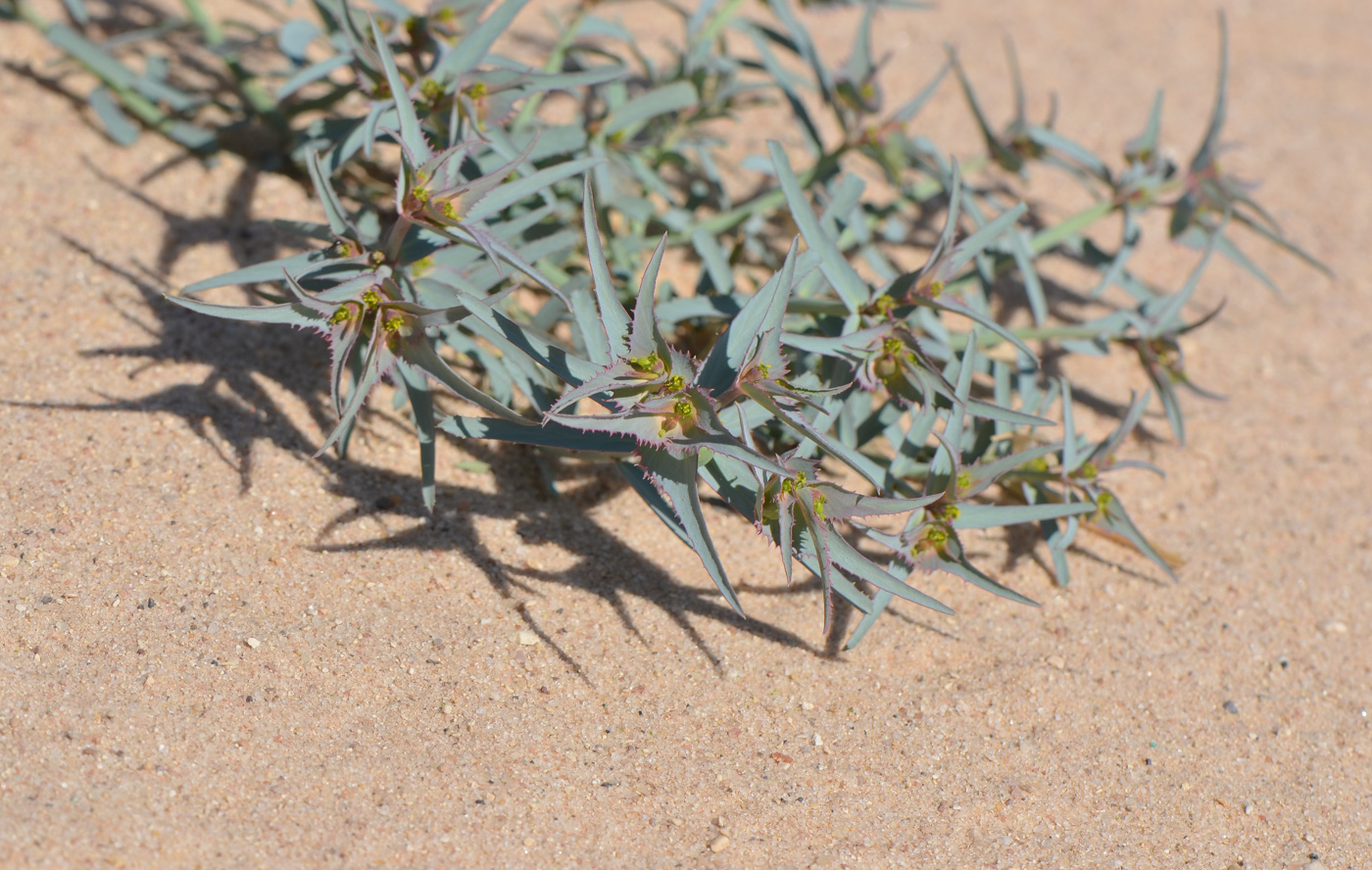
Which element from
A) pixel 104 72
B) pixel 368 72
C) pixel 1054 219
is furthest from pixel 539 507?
pixel 1054 219

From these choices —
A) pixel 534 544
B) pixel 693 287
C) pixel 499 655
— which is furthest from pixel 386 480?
pixel 693 287

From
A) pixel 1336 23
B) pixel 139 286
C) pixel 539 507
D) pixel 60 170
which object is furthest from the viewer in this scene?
pixel 1336 23

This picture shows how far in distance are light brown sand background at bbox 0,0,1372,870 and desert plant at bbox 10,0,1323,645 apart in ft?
0.52

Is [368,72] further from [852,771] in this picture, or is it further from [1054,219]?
[1054,219]

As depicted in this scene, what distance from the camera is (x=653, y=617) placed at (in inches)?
79.5

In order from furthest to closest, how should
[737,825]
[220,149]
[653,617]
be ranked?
[220,149], [653,617], [737,825]

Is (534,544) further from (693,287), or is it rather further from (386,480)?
(693,287)

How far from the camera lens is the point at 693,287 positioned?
9.23 ft

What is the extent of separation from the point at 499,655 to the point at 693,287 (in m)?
1.25

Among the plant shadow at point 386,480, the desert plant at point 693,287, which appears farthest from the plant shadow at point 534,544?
the desert plant at point 693,287

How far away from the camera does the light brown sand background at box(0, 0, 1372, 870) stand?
5.38 ft

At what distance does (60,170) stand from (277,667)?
151cm

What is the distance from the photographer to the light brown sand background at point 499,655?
1.64 m

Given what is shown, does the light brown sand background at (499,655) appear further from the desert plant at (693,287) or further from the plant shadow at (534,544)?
the desert plant at (693,287)
